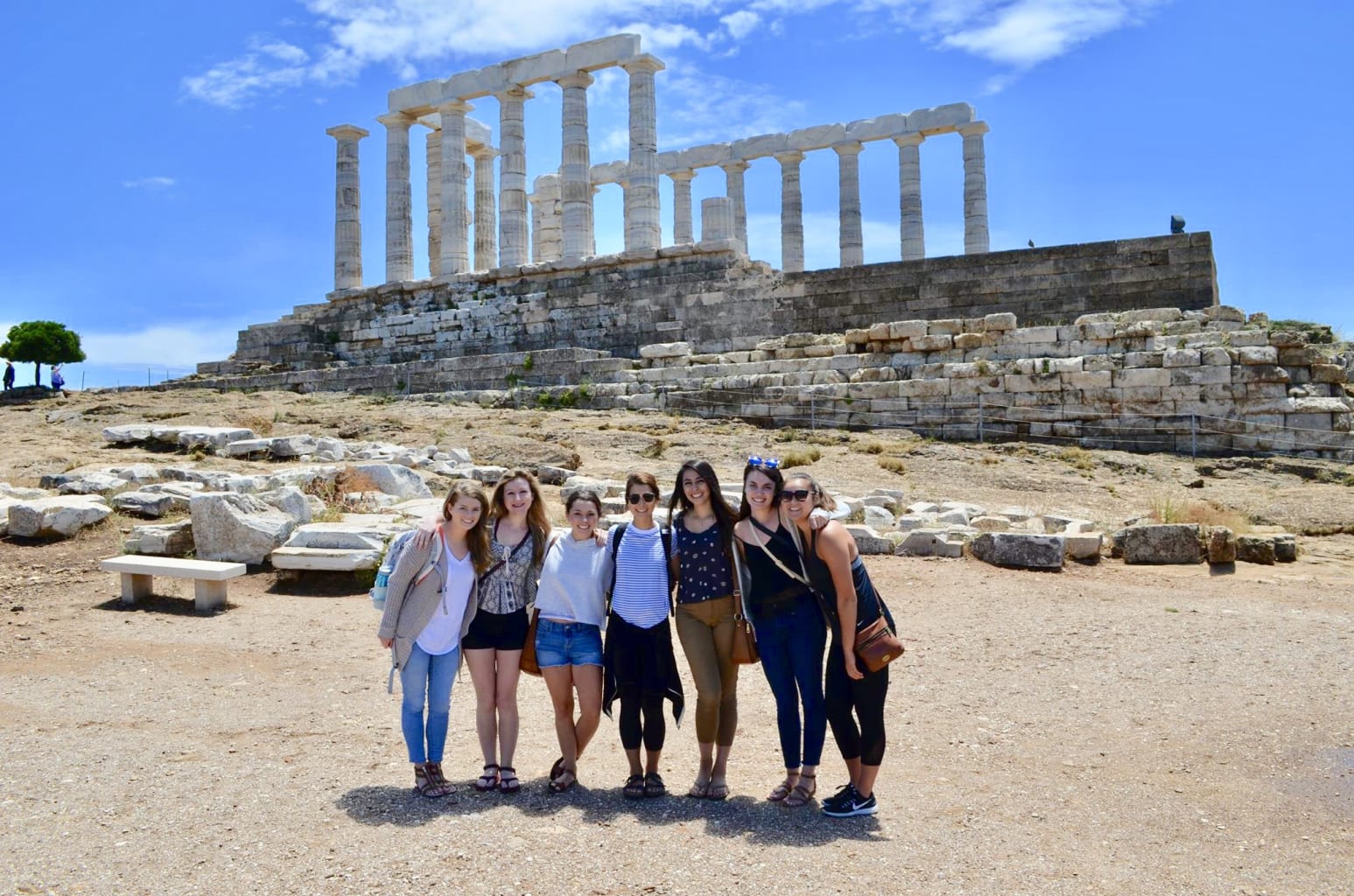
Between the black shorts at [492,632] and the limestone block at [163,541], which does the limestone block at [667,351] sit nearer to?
the limestone block at [163,541]

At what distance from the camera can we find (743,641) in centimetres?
503

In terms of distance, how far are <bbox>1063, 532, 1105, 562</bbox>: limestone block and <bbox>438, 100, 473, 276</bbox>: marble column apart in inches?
918

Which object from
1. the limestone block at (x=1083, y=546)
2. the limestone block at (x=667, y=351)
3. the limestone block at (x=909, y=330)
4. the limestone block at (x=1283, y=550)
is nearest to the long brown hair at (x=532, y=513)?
the limestone block at (x=1083, y=546)

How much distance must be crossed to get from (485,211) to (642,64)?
26.6ft

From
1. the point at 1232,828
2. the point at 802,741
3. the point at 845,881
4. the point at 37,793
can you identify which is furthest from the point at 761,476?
the point at 37,793

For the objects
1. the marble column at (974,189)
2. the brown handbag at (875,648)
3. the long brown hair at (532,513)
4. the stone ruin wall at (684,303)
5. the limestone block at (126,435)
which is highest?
the marble column at (974,189)

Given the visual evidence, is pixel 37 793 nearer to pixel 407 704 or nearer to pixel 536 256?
pixel 407 704

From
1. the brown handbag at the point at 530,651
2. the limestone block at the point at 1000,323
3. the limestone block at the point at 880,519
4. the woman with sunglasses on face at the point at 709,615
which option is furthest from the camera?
the limestone block at the point at 1000,323

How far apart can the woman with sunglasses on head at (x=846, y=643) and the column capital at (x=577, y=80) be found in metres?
26.3

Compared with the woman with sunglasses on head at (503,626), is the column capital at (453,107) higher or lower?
higher

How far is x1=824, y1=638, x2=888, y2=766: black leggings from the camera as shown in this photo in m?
4.78

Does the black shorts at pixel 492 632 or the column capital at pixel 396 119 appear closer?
the black shorts at pixel 492 632

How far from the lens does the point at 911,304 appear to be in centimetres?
2291

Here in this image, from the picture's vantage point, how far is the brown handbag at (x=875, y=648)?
4719 mm
